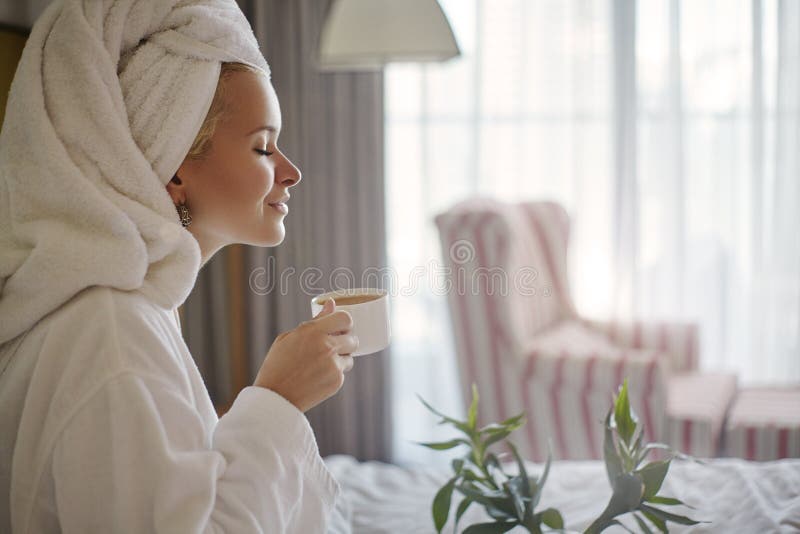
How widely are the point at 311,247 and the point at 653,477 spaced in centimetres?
259

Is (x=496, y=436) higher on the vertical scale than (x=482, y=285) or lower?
lower

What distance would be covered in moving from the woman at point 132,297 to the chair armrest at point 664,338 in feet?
7.63

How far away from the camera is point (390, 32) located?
195 cm

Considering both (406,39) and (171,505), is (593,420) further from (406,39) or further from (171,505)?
(171,505)

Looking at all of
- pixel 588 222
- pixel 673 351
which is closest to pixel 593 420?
pixel 673 351

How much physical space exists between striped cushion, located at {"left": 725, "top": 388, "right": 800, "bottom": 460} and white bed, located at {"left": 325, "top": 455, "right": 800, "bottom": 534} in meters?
0.90

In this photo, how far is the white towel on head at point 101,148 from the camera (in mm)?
914

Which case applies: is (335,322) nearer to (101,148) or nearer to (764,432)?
(101,148)

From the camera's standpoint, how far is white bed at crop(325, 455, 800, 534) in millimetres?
1337

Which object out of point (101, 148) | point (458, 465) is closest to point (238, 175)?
point (101, 148)

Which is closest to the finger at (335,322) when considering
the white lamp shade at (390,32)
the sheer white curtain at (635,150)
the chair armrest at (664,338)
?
the white lamp shade at (390,32)

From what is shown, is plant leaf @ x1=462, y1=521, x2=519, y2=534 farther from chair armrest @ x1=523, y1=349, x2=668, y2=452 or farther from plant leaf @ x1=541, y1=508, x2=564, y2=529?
chair armrest @ x1=523, y1=349, x2=668, y2=452

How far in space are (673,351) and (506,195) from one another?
996mm

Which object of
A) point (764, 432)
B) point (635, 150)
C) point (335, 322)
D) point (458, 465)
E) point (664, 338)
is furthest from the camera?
point (635, 150)
